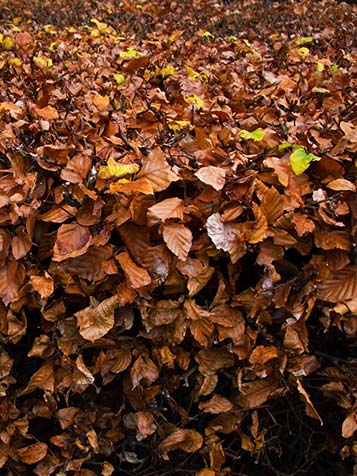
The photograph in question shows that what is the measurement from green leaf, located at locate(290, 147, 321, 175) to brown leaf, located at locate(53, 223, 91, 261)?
0.71m

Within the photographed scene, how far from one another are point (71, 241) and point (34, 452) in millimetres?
906

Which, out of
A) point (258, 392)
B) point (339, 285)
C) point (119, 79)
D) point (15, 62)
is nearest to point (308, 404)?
point (258, 392)

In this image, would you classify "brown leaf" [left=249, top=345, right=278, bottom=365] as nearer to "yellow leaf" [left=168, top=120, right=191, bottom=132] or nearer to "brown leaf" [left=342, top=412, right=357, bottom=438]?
"brown leaf" [left=342, top=412, right=357, bottom=438]

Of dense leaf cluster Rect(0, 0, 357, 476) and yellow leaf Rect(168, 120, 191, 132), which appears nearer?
dense leaf cluster Rect(0, 0, 357, 476)

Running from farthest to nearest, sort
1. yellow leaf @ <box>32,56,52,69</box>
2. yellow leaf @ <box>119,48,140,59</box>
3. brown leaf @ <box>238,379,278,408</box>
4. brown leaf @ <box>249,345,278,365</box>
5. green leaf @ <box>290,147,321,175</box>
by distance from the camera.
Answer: yellow leaf @ <box>119,48,140,59</box> → yellow leaf @ <box>32,56,52,69</box> → brown leaf @ <box>238,379,278,408</box> → brown leaf @ <box>249,345,278,365</box> → green leaf @ <box>290,147,321,175</box>

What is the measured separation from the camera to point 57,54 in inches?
144

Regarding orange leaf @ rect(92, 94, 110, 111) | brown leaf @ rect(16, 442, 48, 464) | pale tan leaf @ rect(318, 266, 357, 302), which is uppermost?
orange leaf @ rect(92, 94, 110, 111)

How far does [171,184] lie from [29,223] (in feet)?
1.61

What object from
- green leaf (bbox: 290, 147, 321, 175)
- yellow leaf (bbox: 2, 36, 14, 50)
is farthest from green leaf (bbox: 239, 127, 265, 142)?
yellow leaf (bbox: 2, 36, 14, 50)

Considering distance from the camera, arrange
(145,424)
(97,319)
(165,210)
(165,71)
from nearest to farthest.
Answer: (165,210) < (97,319) < (145,424) < (165,71)

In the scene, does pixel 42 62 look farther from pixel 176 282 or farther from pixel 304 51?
pixel 176 282

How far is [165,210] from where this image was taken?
2.05 metres

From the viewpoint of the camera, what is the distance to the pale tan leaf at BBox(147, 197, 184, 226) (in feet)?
6.67

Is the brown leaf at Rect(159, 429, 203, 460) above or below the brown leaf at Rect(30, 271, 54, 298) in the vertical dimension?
below
